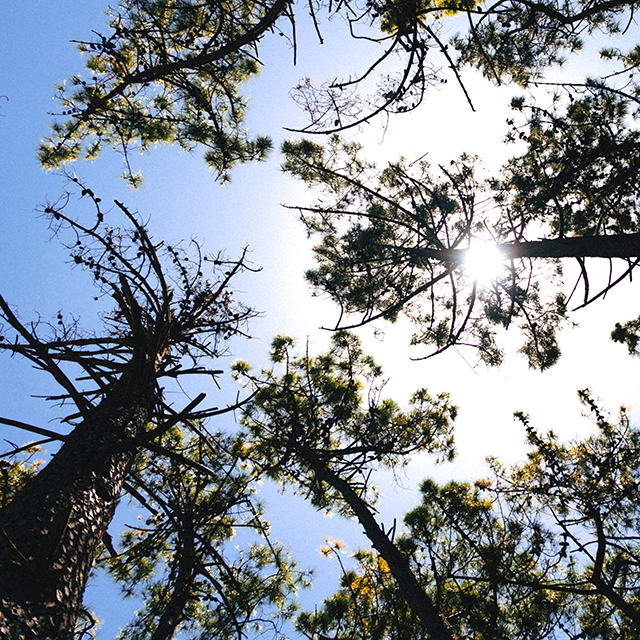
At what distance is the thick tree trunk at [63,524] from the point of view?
4.41 ft

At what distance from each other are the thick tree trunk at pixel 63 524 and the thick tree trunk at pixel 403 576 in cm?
204

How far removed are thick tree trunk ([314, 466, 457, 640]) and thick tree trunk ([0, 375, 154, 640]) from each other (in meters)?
2.04

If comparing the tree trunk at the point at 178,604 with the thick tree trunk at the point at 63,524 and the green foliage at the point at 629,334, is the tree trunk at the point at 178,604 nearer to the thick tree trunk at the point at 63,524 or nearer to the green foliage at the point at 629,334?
the thick tree trunk at the point at 63,524

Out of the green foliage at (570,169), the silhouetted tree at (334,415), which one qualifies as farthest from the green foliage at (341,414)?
the green foliage at (570,169)

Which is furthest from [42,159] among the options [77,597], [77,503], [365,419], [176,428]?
[365,419]

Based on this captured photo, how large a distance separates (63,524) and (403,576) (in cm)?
369

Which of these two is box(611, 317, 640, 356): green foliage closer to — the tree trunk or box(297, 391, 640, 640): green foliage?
box(297, 391, 640, 640): green foliage

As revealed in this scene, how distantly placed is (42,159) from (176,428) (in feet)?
14.1

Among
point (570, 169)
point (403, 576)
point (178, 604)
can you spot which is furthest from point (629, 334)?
point (178, 604)

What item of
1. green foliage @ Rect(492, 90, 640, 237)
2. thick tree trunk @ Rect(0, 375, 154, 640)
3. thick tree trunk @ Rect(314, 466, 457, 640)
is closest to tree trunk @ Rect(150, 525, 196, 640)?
thick tree trunk @ Rect(0, 375, 154, 640)

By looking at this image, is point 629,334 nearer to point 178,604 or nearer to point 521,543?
point 521,543

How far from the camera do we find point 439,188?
5.86 m

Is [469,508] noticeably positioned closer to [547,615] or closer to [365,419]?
[547,615]

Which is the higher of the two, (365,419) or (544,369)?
(544,369)
